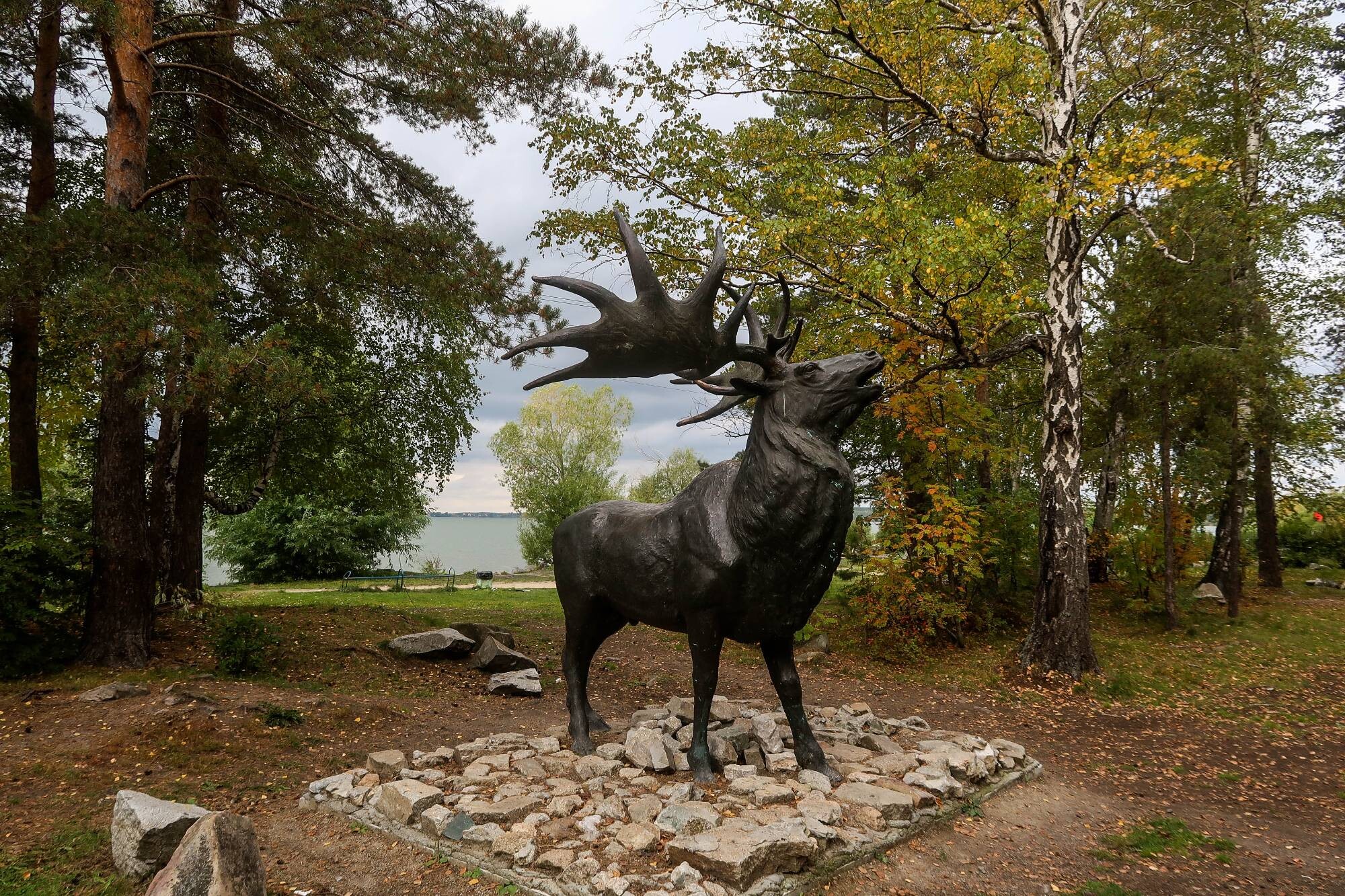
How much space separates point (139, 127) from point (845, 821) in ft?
31.4

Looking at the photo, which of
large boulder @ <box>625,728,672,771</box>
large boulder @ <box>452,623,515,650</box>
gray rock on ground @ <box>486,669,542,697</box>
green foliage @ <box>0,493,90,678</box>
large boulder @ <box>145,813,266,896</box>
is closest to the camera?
large boulder @ <box>145,813,266,896</box>

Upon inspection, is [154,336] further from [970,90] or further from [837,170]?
[970,90]

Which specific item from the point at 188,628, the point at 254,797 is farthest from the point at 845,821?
the point at 188,628

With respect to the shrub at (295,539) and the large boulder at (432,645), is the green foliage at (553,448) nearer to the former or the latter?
the shrub at (295,539)

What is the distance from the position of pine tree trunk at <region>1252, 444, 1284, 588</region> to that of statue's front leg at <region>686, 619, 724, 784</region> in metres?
15.1

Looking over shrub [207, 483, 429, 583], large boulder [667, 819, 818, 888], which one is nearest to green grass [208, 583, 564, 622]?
shrub [207, 483, 429, 583]

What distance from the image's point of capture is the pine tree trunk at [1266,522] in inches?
571

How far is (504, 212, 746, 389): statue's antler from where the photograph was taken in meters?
4.24

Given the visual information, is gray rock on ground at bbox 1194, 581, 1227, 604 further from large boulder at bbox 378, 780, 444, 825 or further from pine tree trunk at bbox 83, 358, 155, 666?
pine tree trunk at bbox 83, 358, 155, 666

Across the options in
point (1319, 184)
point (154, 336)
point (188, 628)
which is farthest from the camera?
point (1319, 184)

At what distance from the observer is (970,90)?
8422mm

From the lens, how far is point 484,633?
9977 millimetres

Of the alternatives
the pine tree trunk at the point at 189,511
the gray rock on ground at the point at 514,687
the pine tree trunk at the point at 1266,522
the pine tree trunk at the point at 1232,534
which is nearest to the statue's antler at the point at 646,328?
the gray rock on ground at the point at 514,687

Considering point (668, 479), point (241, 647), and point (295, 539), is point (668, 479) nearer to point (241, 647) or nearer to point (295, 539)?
point (295, 539)
